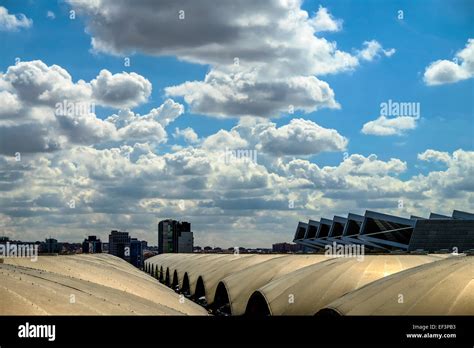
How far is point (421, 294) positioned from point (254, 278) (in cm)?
3729

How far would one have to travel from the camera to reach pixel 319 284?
49688mm

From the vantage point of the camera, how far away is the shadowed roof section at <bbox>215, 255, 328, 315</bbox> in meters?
64.5

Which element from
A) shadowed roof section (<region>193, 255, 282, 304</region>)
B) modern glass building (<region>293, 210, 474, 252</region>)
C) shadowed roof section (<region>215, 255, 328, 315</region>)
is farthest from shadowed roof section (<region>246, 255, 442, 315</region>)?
modern glass building (<region>293, 210, 474, 252</region>)

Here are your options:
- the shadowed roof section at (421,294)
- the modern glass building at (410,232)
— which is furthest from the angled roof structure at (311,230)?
the shadowed roof section at (421,294)

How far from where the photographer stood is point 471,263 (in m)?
37.7

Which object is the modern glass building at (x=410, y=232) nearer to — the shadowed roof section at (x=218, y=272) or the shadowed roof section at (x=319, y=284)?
the shadowed roof section at (x=218, y=272)

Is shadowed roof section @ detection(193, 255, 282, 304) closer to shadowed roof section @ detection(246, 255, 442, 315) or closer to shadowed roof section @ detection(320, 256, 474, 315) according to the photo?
shadowed roof section @ detection(246, 255, 442, 315)

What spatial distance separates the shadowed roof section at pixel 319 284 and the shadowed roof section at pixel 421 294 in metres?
9.03

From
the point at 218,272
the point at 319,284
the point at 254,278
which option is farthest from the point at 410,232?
the point at 319,284

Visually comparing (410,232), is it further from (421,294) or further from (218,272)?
(421,294)

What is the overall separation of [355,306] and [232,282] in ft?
119

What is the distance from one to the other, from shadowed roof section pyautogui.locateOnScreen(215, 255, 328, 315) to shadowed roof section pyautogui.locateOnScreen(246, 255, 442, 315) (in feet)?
25.0
